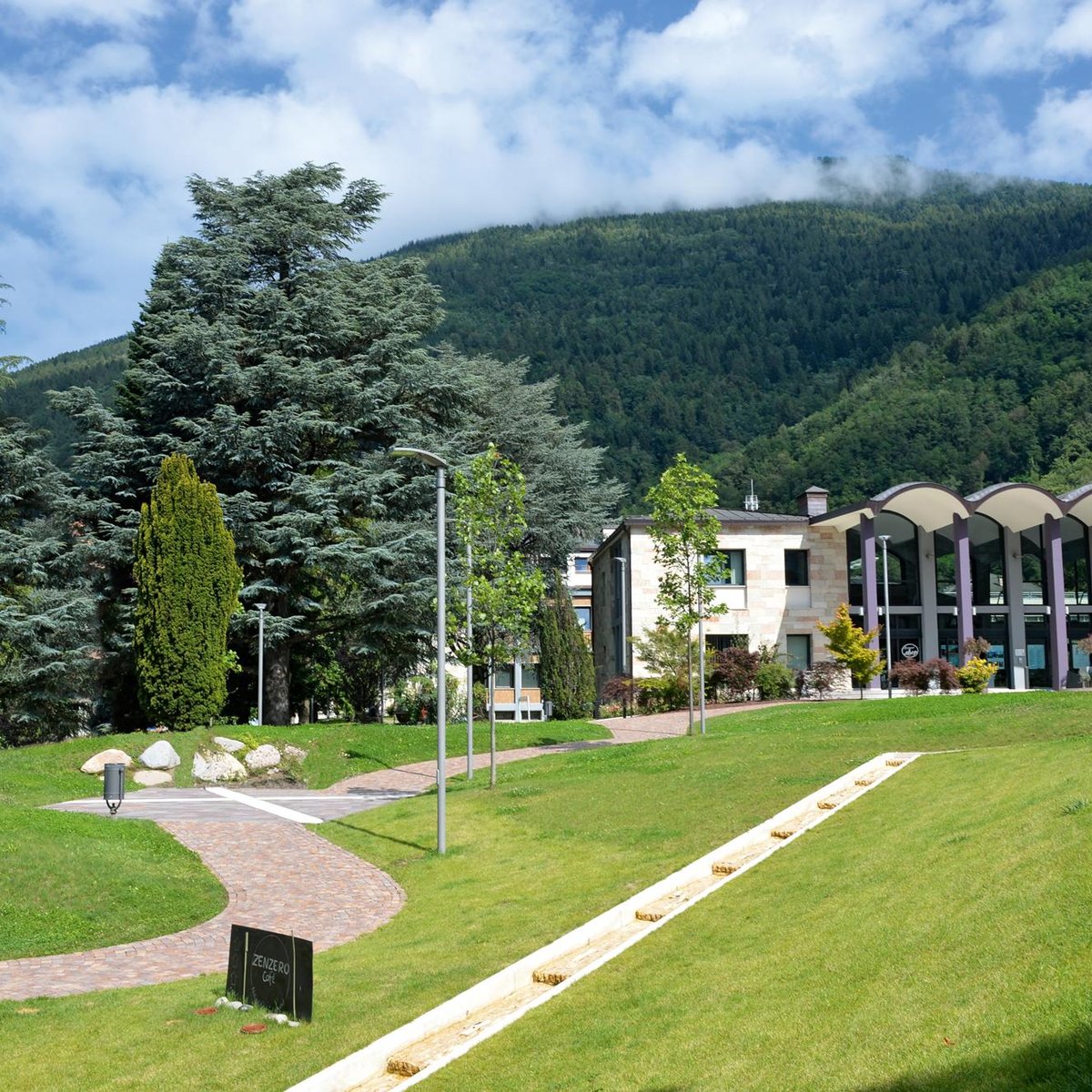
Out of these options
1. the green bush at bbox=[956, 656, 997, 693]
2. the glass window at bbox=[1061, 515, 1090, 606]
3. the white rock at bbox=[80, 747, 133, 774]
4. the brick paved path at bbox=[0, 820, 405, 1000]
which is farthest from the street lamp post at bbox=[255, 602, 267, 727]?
the glass window at bbox=[1061, 515, 1090, 606]

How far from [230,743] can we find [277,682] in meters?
6.71

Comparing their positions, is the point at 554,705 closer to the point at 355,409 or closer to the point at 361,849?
the point at 355,409

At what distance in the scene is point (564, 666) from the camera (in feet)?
153

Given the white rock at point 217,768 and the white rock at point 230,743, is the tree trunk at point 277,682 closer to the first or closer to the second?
the white rock at point 230,743

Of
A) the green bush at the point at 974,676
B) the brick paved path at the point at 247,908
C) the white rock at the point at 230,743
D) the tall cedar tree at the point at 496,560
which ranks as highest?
the tall cedar tree at the point at 496,560

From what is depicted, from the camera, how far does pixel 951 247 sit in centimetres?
13400

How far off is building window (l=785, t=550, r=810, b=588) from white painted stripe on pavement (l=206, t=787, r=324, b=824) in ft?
82.6

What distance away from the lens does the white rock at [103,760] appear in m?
28.8

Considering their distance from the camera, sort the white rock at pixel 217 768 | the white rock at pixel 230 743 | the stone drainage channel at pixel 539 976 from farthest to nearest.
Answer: the white rock at pixel 230 743
the white rock at pixel 217 768
the stone drainage channel at pixel 539 976

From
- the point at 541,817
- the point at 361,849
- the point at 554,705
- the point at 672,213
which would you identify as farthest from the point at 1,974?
the point at 672,213

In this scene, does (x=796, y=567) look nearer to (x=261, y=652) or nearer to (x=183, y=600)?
(x=261, y=652)

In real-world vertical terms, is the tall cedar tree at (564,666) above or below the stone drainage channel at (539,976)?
above

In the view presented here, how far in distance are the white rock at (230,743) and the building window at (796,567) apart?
2359cm

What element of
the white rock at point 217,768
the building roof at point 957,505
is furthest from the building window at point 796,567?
the white rock at point 217,768
